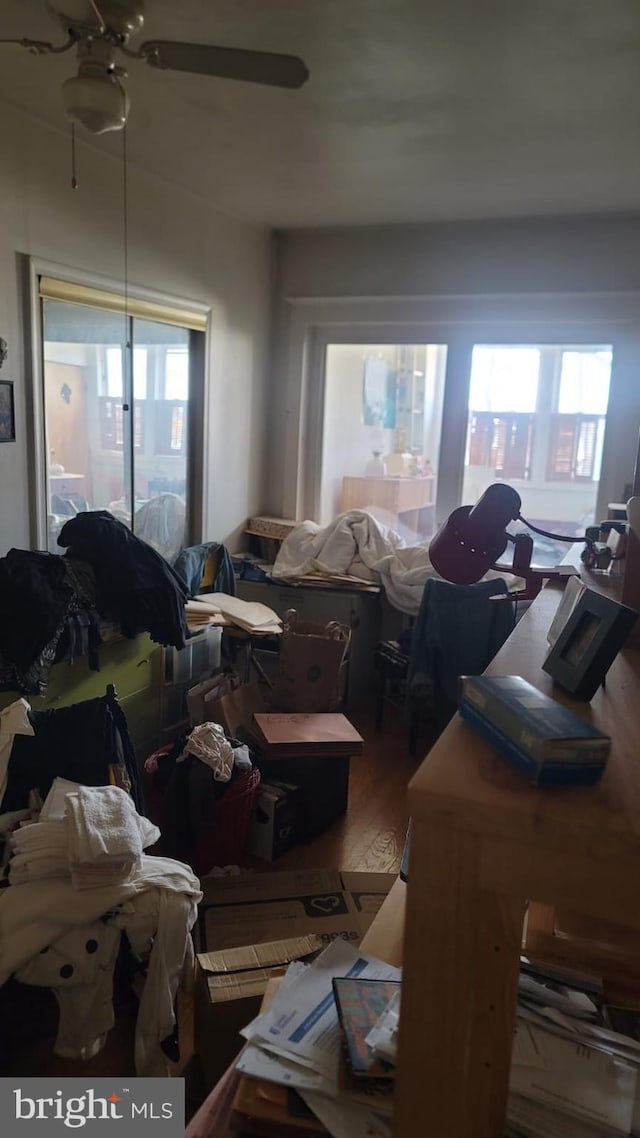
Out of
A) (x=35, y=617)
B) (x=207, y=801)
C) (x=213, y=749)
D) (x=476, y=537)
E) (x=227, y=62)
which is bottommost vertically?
(x=207, y=801)

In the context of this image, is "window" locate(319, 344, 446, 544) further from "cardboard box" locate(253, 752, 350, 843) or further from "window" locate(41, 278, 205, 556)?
"cardboard box" locate(253, 752, 350, 843)

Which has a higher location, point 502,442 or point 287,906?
point 502,442

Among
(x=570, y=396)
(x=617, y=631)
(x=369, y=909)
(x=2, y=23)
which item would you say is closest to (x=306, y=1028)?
(x=617, y=631)

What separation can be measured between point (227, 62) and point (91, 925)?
2.03m

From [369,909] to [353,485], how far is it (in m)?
3.10

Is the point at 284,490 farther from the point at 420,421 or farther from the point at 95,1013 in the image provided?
the point at 95,1013

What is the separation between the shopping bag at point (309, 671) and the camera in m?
3.28

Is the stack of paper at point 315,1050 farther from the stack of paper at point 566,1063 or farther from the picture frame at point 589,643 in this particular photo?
the picture frame at point 589,643

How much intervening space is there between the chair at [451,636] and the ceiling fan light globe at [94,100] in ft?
7.27

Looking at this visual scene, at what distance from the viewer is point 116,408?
11.8 ft

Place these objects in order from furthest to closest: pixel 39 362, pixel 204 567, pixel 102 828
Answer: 1. pixel 204 567
2. pixel 39 362
3. pixel 102 828

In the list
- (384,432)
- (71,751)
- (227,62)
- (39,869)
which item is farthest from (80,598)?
(384,432)

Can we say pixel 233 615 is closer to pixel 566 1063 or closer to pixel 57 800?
pixel 57 800

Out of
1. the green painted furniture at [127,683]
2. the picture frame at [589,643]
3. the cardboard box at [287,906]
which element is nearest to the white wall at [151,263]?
the green painted furniture at [127,683]
